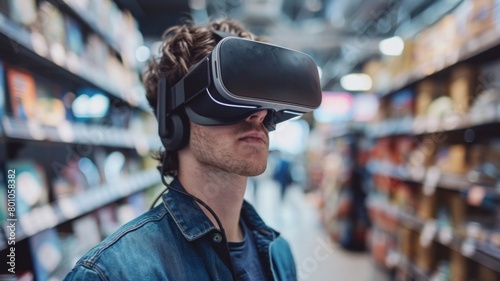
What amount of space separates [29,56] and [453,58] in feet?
8.14

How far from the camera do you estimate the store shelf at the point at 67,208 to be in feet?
4.81

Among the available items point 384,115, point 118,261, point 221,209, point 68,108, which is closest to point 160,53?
point 221,209

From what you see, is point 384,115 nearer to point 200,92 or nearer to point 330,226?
point 330,226

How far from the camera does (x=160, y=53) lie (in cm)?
118

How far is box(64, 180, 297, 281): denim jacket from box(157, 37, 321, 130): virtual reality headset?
250 millimetres

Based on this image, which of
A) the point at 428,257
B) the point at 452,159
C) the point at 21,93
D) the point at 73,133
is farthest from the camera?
the point at 428,257

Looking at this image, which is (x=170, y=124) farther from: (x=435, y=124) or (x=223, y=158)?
(x=435, y=124)

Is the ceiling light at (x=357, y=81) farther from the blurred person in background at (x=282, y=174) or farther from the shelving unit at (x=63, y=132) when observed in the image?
the shelving unit at (x=63, y=132)

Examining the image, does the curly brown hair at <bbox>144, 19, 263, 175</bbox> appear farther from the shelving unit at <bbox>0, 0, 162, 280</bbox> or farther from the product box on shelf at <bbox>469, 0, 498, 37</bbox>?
the product box on shelf at <bbox>469, 0, 498, 37</bbox>

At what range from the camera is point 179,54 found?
1.09m

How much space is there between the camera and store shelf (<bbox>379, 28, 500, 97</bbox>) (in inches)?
80.8

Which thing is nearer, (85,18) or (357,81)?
(85,18)

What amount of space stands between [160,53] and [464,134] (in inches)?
101

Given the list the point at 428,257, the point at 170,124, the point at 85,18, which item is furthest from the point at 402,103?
the point at 170,124
